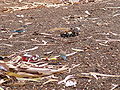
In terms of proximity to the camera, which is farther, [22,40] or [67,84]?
[22,40]

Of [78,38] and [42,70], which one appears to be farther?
[78,38]

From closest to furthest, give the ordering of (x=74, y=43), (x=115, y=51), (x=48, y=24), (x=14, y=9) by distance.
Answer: (x=115, y=51) → (x=74, y=43) → (x=48, y=24) → (x=14, y=9)

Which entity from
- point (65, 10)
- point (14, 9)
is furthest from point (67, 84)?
point (14, 9)

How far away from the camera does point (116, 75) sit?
12.5 ft

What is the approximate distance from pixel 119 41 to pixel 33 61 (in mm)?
1444

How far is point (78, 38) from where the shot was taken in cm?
527

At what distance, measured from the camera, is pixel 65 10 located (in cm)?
773

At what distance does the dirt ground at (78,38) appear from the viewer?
3715 millimetres

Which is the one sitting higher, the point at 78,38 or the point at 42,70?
the point at 42,70

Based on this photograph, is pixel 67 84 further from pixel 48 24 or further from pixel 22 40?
pixel 48 24

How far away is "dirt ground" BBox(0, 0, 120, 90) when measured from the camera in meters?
3.71

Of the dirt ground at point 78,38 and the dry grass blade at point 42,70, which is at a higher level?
the dry grass blade at point 42,70

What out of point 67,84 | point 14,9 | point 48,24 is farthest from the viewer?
point 14,9

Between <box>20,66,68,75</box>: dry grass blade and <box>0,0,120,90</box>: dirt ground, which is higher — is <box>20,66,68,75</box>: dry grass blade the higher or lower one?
the higher one
